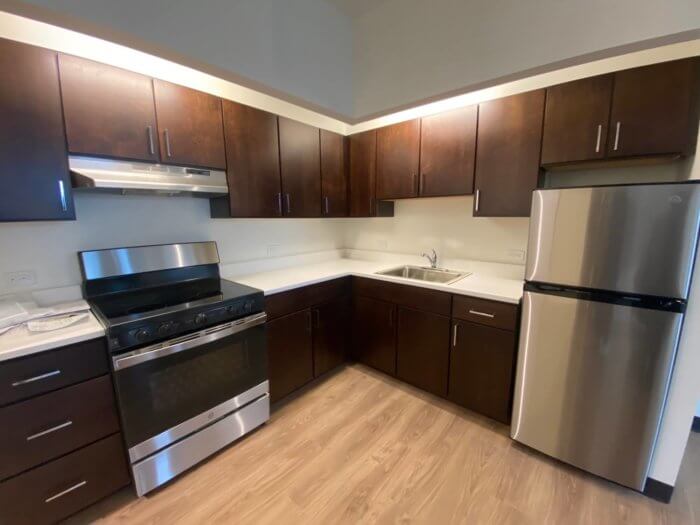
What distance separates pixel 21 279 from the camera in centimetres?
159

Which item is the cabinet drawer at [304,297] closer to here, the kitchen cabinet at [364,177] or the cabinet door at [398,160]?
the kitchen cabinet at [364,177]

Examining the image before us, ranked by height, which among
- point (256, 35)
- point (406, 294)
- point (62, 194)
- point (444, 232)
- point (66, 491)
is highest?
point (256, 35)

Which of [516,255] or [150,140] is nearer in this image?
[150,140]

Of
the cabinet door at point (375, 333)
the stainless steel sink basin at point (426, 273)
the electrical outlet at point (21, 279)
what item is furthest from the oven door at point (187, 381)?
the stainless steel sink basin at point (426, 273)

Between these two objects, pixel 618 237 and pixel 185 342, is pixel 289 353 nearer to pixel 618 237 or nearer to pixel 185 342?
pixel 185 342

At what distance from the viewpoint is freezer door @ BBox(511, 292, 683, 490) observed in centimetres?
140

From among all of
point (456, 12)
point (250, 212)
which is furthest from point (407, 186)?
point (250, 212)

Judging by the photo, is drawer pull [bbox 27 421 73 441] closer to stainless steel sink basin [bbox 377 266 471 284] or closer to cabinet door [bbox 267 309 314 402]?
cabinet door [bbox 267 309 314 402]

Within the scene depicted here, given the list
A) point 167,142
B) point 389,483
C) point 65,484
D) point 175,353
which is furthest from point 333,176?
point 65,484

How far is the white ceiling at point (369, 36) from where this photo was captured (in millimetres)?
1264

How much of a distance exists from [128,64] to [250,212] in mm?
1069

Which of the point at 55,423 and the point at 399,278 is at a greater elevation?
the point at 399,278

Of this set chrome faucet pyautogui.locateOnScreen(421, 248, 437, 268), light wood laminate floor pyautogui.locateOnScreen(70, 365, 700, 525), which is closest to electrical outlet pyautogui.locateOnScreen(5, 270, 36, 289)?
light wood laminate floor pyautogui.locateOnScreen(70, 365, 700, 525)

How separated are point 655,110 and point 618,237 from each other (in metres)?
0.74
